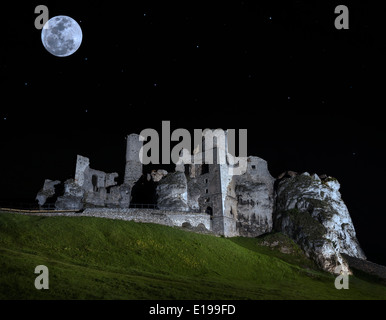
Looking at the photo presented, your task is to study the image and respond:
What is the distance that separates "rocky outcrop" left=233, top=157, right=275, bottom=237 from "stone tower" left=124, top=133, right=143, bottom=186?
62.5 feet

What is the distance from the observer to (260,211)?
6219cm

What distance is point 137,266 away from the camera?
101ft

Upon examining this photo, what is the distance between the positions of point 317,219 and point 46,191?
46852mm

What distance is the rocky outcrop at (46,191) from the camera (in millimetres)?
60438

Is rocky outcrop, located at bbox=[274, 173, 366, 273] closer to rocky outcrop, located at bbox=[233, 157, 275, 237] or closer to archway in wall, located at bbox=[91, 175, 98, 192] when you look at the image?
rocky outcrop, located at bbox=[233, 157, 275, 237]

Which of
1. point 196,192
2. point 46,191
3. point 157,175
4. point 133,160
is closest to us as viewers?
point 196,192

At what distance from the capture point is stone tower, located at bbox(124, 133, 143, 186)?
221 feet

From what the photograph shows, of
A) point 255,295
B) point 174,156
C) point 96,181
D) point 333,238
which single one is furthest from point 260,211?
point 255,295

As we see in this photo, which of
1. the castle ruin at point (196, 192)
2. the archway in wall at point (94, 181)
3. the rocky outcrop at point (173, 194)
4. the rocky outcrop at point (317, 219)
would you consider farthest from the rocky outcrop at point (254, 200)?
the archway in wall at point (94, 181)

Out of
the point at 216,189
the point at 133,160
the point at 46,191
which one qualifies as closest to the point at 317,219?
the point at 216,189

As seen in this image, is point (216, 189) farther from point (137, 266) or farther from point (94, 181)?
point (137, 266)
